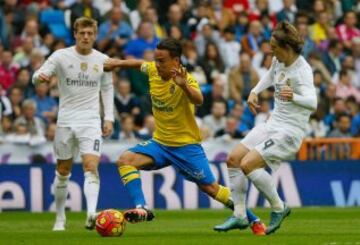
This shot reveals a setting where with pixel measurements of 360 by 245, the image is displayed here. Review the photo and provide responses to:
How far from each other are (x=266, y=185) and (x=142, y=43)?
36.6 ft

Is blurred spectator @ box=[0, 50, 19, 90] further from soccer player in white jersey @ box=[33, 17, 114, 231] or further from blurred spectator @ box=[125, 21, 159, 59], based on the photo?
soccer player in white jersey @ box=[33, 17, 114, 231]

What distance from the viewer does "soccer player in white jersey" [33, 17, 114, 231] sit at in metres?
17.3

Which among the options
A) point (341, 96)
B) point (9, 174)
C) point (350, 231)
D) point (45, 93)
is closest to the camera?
point (350, 231)

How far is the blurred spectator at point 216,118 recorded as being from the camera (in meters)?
25.5

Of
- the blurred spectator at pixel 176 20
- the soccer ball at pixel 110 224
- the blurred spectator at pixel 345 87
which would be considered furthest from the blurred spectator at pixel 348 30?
the soccer ball at pixel 110 224

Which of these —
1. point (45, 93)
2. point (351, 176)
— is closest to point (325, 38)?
point (351, 176)

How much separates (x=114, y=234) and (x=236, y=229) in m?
1.93

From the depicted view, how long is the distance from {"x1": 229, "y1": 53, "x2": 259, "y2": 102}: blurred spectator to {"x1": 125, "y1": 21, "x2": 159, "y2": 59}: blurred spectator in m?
1.75

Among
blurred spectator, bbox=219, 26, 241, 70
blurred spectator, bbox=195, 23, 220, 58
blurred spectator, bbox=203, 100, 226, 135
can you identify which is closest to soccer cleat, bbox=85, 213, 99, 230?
blurred spectator, bbox=203, 100, 226, 135

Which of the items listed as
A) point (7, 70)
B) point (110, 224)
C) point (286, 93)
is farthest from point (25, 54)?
point (286, 93)

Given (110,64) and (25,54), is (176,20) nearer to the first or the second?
(25,54)

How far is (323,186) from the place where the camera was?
24453mm

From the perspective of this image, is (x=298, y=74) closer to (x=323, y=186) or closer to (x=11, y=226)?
(x=11, y=226)

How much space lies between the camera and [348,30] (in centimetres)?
2948
